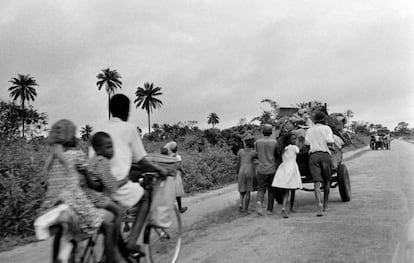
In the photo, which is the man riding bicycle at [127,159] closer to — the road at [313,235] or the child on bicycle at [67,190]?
the child on bicycle at [67,190]

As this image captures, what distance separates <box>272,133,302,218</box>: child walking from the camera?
8203 mm

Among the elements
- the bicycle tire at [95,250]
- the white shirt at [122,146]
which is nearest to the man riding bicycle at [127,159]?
the white shirt at [122,146]

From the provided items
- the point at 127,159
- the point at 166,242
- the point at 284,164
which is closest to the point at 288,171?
the point at 284,164

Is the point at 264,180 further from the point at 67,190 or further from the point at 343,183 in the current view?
the point at 67,190

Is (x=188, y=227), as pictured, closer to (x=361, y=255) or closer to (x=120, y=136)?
(x=361, y=255)

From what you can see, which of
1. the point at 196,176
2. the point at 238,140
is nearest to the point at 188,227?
the point at 196,176

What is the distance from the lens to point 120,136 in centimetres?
432

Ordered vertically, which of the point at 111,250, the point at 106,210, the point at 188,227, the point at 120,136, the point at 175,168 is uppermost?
the point at 120,136

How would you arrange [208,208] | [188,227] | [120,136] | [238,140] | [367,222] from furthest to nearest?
[238,140]
[208,208]
[188,227]
[367,222]
[120,136]

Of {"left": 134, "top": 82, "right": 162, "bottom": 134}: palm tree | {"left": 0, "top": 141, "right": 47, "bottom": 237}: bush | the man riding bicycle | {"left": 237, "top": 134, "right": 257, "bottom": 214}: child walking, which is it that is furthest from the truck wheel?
{"left": 134, "top": 82, "right": 162, "bottom": 134}: palm tree

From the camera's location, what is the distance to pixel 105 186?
4.06 m

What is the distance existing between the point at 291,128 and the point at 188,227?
3.31 meters

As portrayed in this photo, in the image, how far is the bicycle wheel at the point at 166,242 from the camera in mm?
4934

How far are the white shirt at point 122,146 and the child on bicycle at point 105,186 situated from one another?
11 cm
